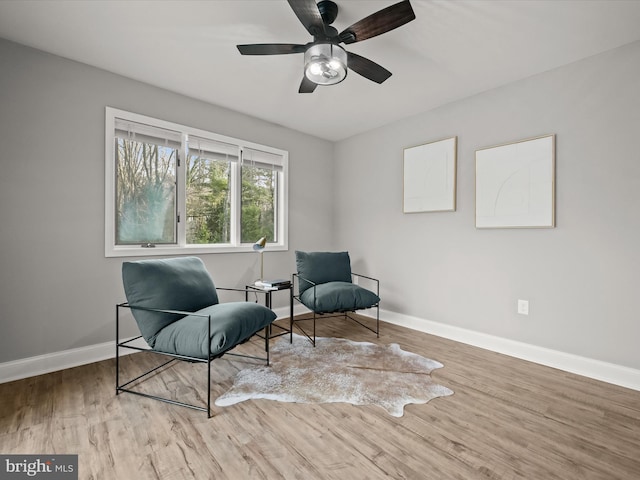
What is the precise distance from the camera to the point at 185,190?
3326 mm

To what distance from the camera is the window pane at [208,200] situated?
3.41 m

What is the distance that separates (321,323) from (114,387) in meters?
2.19

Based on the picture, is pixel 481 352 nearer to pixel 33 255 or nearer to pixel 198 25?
pixel 198 25

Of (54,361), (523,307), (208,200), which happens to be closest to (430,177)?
(523,307)

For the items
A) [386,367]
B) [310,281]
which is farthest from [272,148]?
[386,367]

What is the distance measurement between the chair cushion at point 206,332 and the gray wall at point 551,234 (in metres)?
2.25

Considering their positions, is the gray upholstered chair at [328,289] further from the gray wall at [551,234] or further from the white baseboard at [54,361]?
the white baseboard at [54,361]

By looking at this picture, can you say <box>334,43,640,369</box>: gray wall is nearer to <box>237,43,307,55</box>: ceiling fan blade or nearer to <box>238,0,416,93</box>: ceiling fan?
<box>238,0,416,93</box>: ceiling fan

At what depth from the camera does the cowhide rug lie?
209 centimetres

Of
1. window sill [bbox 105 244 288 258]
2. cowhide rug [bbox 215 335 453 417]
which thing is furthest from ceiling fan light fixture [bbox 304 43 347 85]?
cowhide rug [bbox 215 335 453 417]

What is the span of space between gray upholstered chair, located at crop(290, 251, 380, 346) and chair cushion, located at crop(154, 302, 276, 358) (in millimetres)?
891

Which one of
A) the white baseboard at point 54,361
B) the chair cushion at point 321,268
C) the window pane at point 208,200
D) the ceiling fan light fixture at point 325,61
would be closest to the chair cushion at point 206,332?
the white baseboard at point 54,361

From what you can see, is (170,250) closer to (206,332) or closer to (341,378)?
(206,332)

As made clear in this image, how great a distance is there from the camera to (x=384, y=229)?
4094 mm
